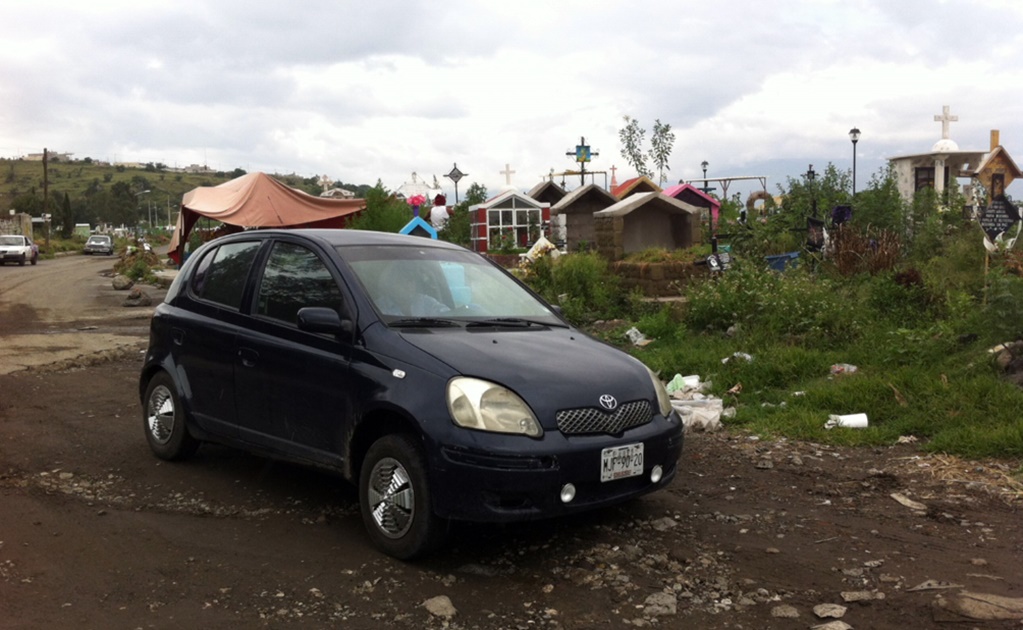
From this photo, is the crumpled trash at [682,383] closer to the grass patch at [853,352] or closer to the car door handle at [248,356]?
the grass patch at [853,352]

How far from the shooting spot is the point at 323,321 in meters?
4.98

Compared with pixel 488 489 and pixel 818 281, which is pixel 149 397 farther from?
pixel 818 281

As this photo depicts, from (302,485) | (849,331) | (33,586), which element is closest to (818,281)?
(849,331)

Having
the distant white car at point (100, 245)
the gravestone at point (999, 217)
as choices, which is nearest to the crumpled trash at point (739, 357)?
the gravestone at point (999, 217)

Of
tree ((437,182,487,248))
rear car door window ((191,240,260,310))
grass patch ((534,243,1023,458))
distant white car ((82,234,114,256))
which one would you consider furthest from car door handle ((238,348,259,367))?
distant white car ((82,234,114,256))

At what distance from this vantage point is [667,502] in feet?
18.5

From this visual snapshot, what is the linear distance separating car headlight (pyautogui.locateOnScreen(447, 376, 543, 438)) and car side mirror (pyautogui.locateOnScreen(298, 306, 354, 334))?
848 mm

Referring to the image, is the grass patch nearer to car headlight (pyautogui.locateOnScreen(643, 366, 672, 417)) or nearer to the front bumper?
car headlight (pyautogui.locateOnScreen(643, 366, 672, 417))

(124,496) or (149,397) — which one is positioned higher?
(149,397)

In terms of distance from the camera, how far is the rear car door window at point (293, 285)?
17.7 ft

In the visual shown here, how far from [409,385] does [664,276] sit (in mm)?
8377

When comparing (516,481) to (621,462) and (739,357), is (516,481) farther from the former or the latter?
(739,357)

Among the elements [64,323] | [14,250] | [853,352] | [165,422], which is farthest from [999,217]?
[14,250]

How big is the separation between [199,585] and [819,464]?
4150mm
